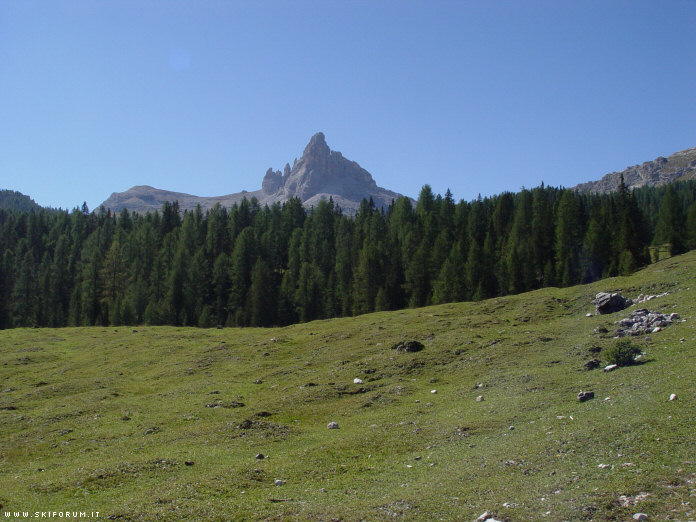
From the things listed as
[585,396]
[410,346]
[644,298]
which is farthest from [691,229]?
[585,396]

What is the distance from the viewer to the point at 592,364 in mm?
28422

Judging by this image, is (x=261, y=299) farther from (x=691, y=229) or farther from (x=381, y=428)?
(x=691, y=229)

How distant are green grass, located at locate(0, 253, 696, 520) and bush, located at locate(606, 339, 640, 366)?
2.98 feet

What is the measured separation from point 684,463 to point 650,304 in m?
31.1

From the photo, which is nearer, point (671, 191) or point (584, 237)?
point (584, 237)

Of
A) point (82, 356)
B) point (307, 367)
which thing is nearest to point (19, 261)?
point (82, 356)

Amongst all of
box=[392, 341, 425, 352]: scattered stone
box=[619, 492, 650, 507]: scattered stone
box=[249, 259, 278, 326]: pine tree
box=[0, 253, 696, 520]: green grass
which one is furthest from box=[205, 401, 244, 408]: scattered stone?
box=[249, 259, 278, 326]: pine tree

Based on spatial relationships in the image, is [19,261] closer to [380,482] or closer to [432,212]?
[432,212]

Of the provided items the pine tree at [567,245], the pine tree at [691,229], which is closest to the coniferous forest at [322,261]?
the pine tree at [567,245]

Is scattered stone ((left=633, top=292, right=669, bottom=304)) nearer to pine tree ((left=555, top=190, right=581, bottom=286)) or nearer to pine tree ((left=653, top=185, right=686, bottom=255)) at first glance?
pine tree ((left=555, top=190, right=581, bottom=286))

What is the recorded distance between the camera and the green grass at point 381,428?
14320 millimetres

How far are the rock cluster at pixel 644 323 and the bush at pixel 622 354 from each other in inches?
252

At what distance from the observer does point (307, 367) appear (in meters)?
43.8

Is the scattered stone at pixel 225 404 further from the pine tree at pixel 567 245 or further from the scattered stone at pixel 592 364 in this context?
the pine tree at pixel 567 245
